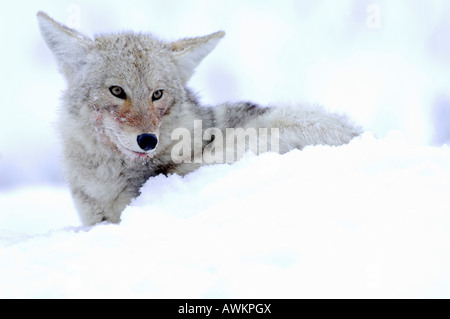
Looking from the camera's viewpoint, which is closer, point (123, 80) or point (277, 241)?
point (277, 241)

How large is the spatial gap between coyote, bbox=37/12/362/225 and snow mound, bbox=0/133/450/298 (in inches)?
27.3

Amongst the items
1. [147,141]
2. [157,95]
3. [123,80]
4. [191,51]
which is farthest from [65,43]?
[147,141]

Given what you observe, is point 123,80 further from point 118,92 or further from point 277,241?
point 277,241

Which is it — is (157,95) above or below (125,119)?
above

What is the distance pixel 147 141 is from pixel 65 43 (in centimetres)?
130

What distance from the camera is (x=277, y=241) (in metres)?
1.95

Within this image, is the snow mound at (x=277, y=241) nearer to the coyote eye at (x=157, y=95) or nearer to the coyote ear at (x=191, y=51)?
the coyote eye at (x=157, y=95)

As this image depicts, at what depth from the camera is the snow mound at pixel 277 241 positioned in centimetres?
167

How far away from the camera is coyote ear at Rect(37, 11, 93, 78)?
3.50 m

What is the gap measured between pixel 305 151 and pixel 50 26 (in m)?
2.44

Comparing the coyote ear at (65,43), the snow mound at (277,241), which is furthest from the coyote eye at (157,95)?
the snow mound at (277,241)
